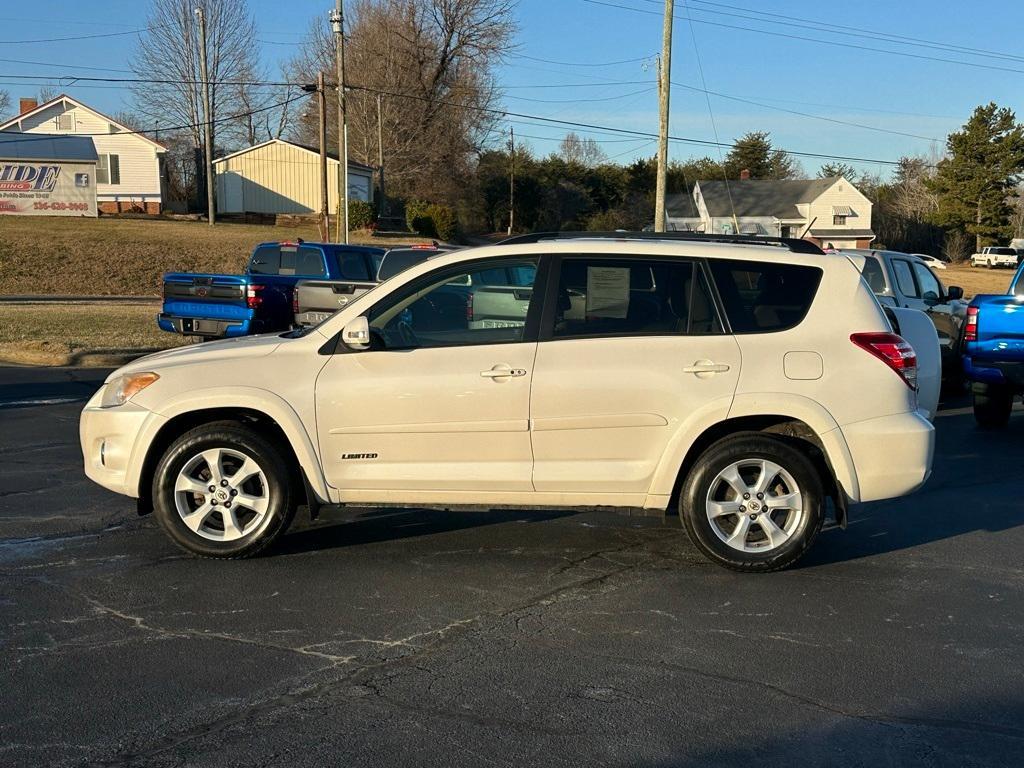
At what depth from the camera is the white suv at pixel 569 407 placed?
5.63 metres

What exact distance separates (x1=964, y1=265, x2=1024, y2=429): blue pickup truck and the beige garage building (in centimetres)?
4604

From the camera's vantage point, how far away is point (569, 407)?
5.62 metres

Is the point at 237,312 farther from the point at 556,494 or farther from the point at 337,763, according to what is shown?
the point at 337,763

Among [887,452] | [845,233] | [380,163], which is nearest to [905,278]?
[887,452]

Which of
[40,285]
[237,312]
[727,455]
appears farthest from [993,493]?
[40,285]

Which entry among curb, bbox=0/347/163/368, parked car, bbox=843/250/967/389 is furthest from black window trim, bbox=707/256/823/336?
curb, bbox=0/347/163/368

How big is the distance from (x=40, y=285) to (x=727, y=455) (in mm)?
29471

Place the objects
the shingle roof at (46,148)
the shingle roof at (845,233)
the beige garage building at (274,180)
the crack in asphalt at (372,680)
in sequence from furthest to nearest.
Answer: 1. the shingle roof at (845,233)
2. the beige garage building at (274,180)
3. the shingle roof at (46,148)
4. the crack in asphalt at (372,680)

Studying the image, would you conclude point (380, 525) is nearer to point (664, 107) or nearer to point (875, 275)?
point (875, 275)

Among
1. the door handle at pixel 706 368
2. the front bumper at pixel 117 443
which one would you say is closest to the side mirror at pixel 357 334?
the front bumper at pixel 117 443

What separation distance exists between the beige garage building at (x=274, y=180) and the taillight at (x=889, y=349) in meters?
50.0

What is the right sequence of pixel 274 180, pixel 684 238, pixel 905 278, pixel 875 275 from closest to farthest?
pixel 684 238 → pixel 875 275 → pixel 905 278 → pixel 274 180

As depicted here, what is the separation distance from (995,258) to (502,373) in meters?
66.1

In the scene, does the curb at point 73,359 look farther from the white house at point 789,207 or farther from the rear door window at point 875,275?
the white house at point 789,207
